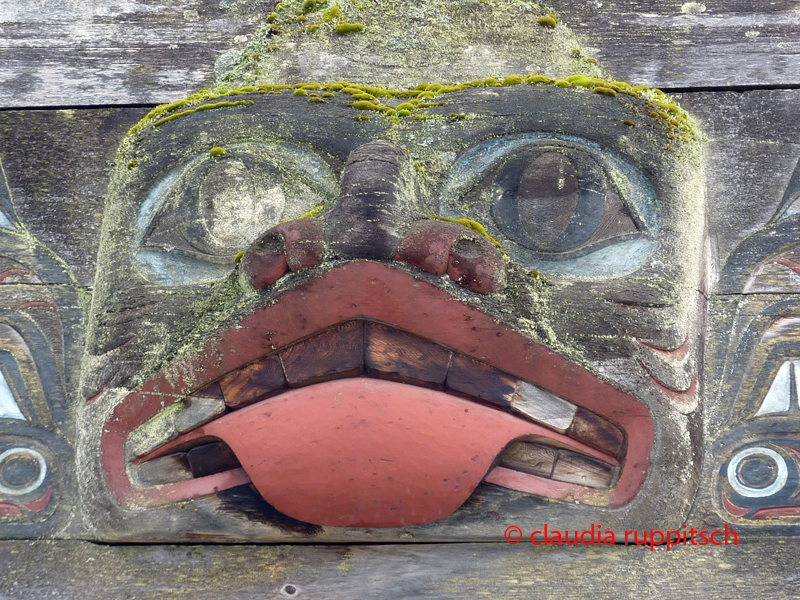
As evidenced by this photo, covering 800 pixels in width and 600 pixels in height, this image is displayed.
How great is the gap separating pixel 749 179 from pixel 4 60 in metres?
2.68

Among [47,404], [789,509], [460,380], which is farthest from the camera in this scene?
[47,404]

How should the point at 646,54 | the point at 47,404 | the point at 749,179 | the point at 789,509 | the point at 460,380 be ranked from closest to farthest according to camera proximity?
1. the point at 460,380
2. the point at 789,509
3. the point at 47,404
4. the point at 749,179
5. the point at 646,54

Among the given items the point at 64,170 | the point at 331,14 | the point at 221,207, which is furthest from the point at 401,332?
the point at 64,170

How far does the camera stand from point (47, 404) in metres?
2.04

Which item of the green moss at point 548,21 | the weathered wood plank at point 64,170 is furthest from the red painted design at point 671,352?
the weathered wood plank at point 64,170

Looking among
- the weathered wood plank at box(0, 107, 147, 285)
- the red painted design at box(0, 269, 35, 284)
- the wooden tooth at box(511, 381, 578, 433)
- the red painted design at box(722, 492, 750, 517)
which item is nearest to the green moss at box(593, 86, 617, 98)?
the wooden tooth at box(511, 381, 578, 433)

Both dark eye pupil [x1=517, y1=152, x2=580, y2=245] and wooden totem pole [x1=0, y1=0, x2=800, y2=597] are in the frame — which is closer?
wooden totem pole [x1=0, y1=0, x2=800, y2=597]

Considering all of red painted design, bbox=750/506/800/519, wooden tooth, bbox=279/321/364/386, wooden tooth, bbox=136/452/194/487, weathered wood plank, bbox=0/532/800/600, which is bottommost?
weathered wood plank, bbox=0/532/800/600

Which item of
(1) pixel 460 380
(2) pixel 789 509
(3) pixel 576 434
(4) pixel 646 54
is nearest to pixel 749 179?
(4) pixel 646 54

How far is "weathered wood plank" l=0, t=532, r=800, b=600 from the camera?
176cm

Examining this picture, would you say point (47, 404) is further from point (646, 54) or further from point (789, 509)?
point (646, 54)

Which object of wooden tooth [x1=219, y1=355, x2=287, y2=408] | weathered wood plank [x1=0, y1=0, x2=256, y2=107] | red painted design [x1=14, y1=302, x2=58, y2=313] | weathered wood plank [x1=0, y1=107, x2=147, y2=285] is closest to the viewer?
wooden tooth [x1=219, y1=355, x2=287, y2=408]

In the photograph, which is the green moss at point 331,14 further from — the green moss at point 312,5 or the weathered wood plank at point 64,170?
the weathered wood plank at point 64,170

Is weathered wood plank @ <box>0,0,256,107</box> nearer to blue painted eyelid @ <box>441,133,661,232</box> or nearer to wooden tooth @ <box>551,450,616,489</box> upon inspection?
blue painted eyelid @ <box>441,133,661,232</box>
